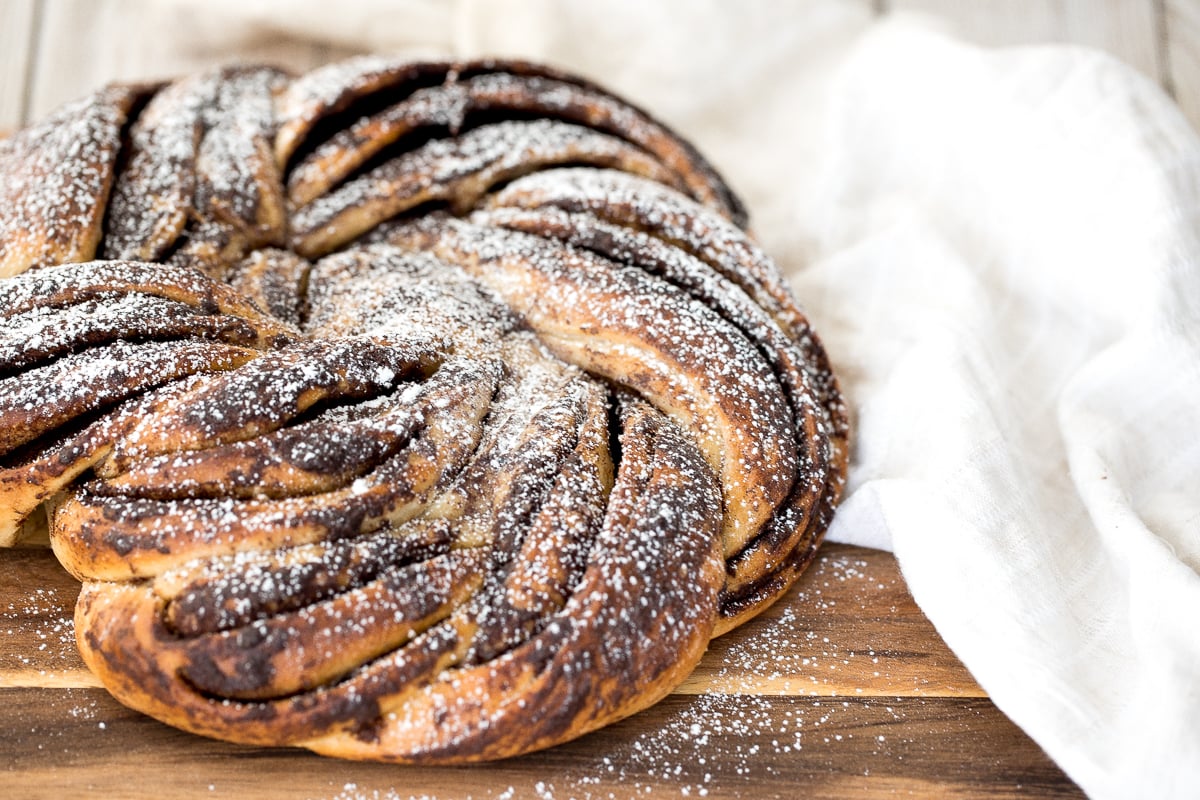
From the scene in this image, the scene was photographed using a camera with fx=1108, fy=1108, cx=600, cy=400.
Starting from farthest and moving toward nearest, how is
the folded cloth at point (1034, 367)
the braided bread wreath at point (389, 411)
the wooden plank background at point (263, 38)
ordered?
the wooden plank background at point (263, 38) → the folded cloth at point (1034, 367) → the braided bread wreath at point (389, 411)

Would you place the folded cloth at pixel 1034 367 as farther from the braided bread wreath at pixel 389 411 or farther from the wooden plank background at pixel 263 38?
the wooden plank background at pixel 263 38

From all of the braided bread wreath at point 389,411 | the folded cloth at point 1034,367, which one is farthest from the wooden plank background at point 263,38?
the braided bread wreath at point 389,411

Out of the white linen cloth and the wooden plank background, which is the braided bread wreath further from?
the wooden plank background

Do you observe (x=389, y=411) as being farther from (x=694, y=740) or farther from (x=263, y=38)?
(x=263, y=38)

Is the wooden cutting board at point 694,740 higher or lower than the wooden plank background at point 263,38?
lower

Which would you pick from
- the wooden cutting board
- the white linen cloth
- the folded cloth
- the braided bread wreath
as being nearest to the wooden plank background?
the white linen cloth

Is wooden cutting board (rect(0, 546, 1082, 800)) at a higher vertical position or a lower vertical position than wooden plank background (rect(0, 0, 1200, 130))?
lower

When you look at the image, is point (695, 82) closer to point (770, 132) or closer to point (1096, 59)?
point (770, 132)
